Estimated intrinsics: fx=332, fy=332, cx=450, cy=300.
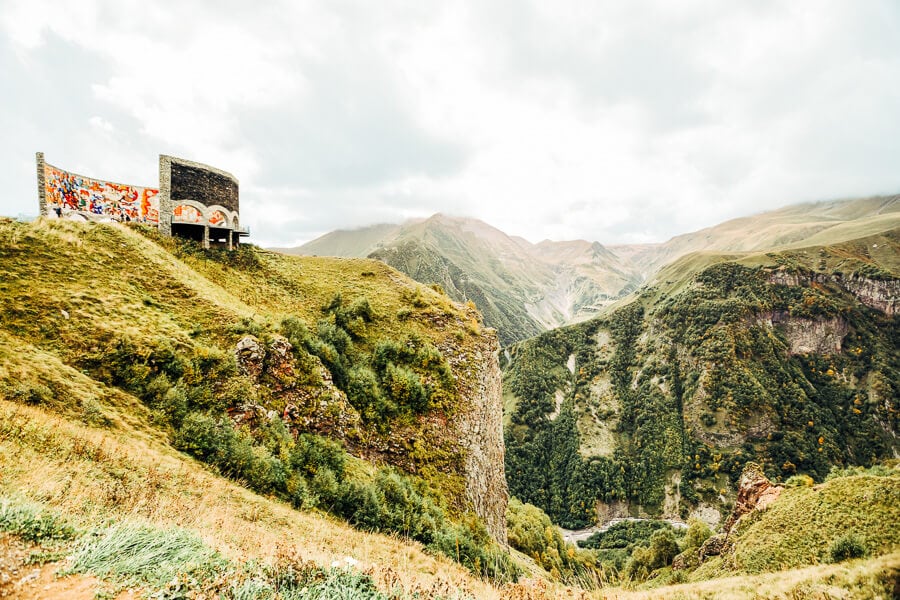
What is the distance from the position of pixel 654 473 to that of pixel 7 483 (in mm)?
150584

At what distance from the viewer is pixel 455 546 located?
51.0 feet

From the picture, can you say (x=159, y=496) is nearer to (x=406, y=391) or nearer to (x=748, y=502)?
(x=406, y=391)

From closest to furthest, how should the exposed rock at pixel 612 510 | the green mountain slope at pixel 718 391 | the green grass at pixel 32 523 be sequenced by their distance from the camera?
the green grass at pixel 32 523 → the exposed rock at pixel 612 510 → the green mountain slope at pixel 718 391

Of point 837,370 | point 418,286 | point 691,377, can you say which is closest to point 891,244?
point 837,370

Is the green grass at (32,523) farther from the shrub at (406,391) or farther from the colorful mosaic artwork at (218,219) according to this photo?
the colorful mosaic artwork at (218,219)

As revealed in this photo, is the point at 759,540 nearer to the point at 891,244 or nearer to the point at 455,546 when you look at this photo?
the point at 455,546

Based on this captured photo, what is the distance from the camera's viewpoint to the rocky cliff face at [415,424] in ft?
54.7

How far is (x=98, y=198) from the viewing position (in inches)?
949

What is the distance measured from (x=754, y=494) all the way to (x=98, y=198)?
208 ft

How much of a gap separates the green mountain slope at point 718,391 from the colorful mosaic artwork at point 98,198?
127 m

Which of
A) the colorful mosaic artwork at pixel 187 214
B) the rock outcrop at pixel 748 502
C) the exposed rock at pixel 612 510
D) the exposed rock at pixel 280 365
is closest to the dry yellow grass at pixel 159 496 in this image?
the exposed rock at pixel 280 365

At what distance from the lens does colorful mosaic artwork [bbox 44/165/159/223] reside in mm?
22078

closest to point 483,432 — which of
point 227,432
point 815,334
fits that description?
point 227,432

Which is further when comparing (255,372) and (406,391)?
(406,391)
